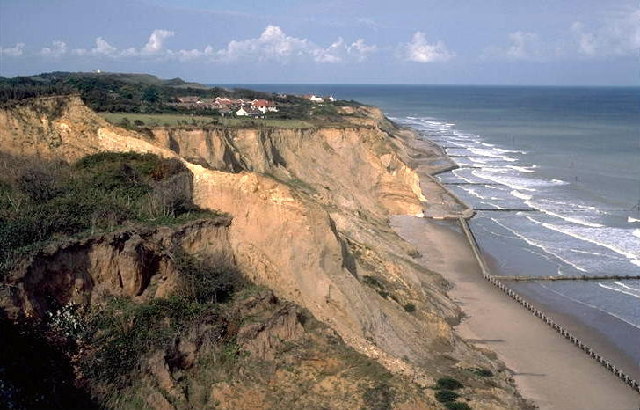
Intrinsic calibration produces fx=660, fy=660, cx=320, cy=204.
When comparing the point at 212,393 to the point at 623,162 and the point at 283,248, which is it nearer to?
the point at 283,248

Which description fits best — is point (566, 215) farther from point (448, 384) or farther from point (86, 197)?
point (86, 197)

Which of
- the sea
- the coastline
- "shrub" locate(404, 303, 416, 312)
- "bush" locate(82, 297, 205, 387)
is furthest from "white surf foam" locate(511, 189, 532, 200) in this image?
"bush" locate(82, 297, 205, 387)

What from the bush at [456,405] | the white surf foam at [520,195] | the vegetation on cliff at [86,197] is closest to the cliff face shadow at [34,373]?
the vegetation on cliff at [86,197]

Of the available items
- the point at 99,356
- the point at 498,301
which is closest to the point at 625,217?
the point at 498,301

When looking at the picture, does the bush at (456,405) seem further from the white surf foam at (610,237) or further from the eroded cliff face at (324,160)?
the white surf foam at (610,237)

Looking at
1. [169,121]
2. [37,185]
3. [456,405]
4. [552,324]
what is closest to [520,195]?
[552,324]

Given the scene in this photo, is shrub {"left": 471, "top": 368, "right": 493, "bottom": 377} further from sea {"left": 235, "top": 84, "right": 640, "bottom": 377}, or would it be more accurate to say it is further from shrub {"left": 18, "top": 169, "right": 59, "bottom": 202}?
shrub {"left": 18, "top": 169, "right": 59, "bottom": 202}
